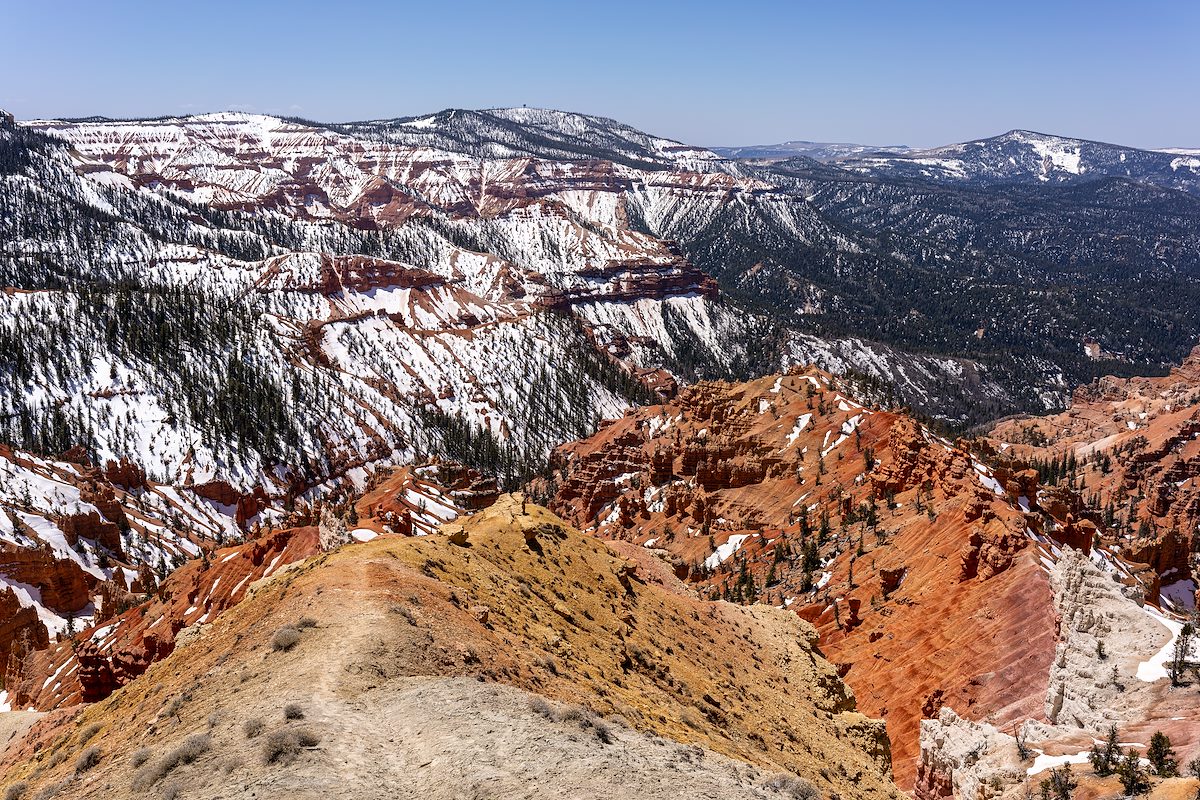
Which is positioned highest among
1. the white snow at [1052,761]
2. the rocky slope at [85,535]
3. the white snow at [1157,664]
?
the white snow at [1052,761]

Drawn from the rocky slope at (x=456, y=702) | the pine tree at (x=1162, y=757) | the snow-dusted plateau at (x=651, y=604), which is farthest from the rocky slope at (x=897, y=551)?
the rocky slope at (x=456, y=702)

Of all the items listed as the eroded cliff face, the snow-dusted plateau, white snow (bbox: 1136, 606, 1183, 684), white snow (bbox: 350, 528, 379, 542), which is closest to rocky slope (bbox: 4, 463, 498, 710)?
white snow (bbox: 350, 528, 379, 542)

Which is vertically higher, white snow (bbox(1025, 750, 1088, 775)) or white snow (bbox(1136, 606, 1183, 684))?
white snow (bbox(1025, 750, 1088, 775))

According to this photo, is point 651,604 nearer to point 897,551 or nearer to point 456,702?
point 456,702

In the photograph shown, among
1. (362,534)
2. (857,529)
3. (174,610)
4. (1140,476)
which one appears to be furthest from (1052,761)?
(1140,476)

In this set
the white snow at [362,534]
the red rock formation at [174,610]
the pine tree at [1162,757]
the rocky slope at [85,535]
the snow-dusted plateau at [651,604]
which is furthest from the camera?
the rocky slope at [85,535]

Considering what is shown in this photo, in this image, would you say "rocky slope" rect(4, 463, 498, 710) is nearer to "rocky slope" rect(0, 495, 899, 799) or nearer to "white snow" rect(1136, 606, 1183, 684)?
"rocky slope" rect(0, 495, 899, 799)

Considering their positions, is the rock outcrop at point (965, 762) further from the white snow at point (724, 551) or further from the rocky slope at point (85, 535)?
the rocky slope at point (85, 535)
